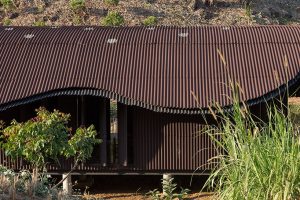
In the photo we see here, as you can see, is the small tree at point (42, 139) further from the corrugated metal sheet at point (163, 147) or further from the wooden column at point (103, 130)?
the corrugated metal sheet at point (163, 147)

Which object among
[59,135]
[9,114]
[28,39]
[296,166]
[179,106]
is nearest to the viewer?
[296,166]

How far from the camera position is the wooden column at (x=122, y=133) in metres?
13.8

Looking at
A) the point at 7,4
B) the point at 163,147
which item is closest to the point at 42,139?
the point at 163,147

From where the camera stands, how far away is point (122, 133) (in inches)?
547

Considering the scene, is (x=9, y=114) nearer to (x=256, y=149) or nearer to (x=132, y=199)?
(x=132, y=199)

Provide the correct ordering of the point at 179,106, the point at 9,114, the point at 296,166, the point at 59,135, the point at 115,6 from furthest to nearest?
the point at 115,6 → the point at 9,114 → the point at 179,106 → the point at 59,135 → the point at 296,166

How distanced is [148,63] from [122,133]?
2.00m

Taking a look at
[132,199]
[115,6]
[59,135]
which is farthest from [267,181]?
[115,6]

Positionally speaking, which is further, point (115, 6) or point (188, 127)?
point (115, 6)

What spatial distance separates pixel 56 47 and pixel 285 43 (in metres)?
6.08

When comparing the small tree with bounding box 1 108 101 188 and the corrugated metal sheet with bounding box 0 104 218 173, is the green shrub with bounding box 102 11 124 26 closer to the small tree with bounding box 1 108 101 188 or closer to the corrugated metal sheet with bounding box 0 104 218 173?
the corrugated metal sheet with bounding box 0 104 218 173

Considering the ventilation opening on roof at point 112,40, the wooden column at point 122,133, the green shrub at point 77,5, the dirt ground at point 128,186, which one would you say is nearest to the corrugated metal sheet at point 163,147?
the wooden column at point 122,133

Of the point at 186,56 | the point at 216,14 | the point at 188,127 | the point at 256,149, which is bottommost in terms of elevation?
the point at 256,149

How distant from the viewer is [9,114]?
47.0 ft
